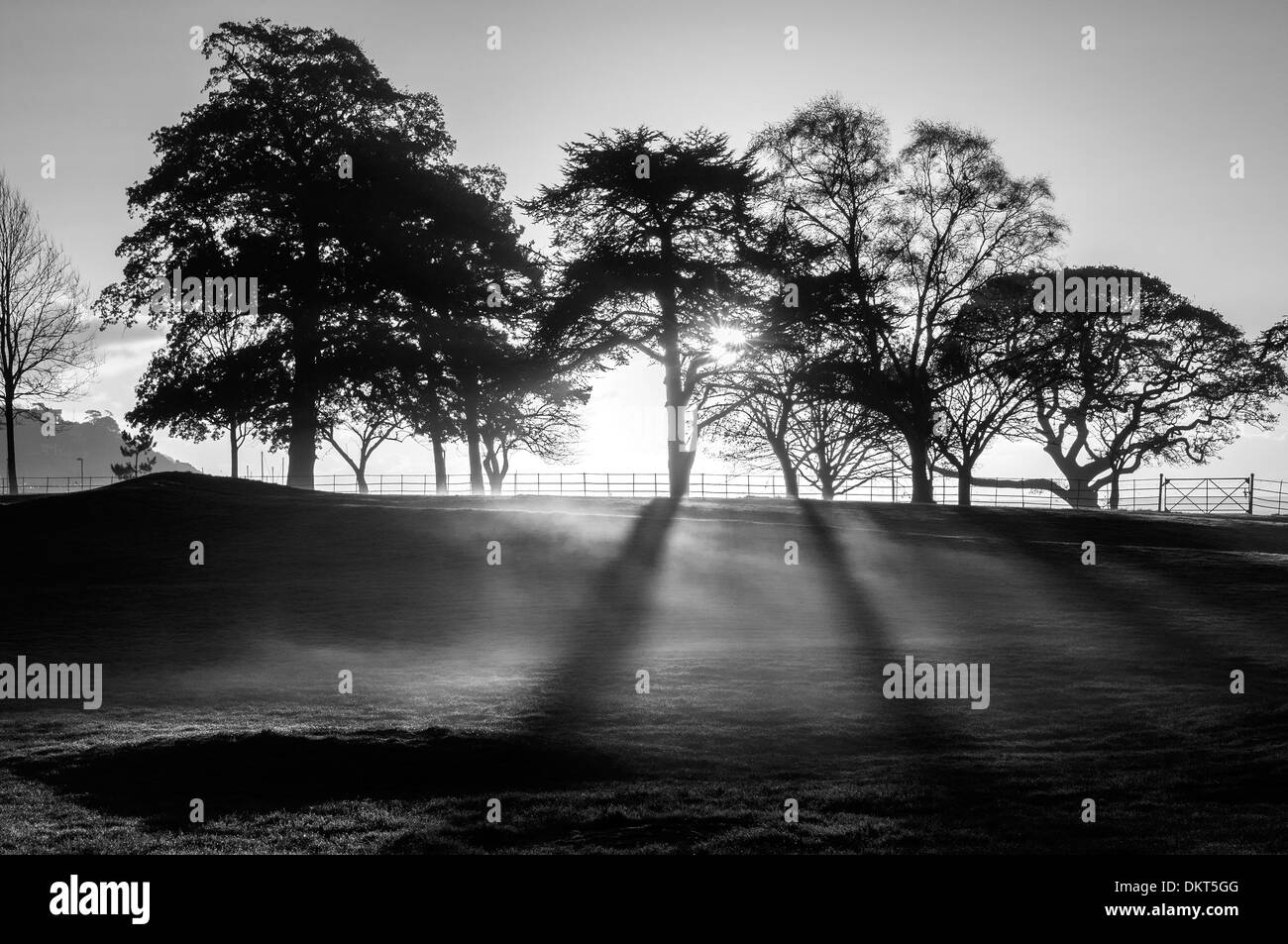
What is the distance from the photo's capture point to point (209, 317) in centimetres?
4547

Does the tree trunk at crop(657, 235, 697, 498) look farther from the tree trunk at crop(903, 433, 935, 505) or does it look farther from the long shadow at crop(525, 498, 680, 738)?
the tree trunk at crop(903, 433, 935, 505)

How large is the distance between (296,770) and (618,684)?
5.93 metres

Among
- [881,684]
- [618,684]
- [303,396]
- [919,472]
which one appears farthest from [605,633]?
[919,472]

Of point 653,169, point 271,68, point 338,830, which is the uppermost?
point 271,68

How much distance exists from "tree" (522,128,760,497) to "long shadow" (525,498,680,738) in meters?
7.61

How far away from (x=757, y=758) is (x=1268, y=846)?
547cm

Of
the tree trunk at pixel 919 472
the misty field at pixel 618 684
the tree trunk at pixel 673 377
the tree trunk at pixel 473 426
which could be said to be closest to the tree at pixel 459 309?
the tree trunk at pixel 473 426

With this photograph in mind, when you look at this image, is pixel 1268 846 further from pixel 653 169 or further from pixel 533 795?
pixel 653 169

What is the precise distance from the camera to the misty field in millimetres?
10352

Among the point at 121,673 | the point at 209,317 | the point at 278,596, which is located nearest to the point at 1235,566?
the point at 278,596

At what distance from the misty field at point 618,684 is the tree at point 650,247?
8.44m
